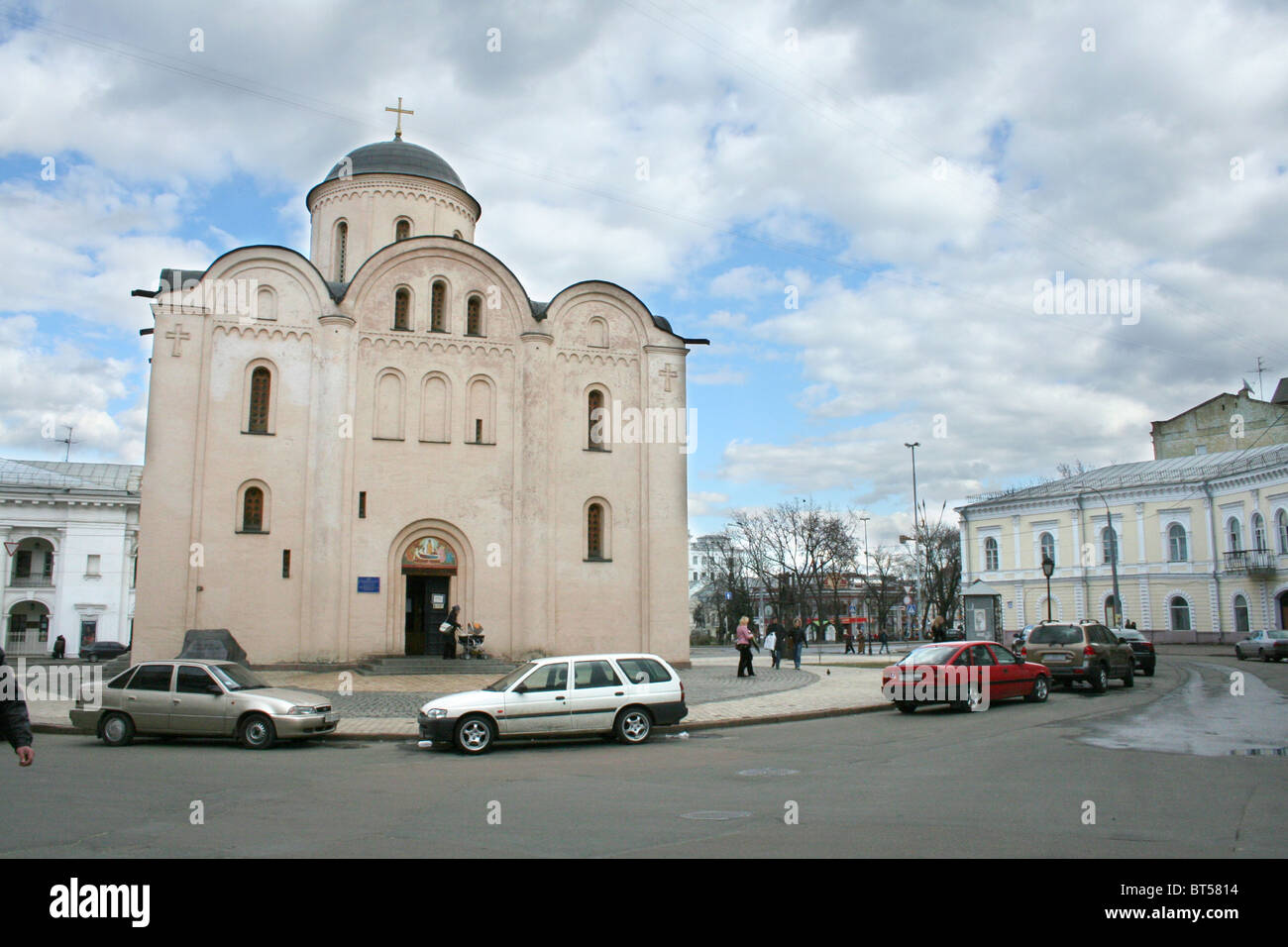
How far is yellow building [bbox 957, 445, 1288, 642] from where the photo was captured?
48.4 meters

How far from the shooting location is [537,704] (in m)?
14.3

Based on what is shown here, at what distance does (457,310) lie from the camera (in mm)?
30578

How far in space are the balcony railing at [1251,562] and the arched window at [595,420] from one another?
1431 inches

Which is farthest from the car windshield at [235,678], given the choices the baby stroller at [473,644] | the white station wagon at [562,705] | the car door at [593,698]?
the baby stroller at [473,644]

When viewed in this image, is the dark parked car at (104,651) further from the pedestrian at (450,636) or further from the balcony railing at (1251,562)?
the balcony railing at (1251,562)

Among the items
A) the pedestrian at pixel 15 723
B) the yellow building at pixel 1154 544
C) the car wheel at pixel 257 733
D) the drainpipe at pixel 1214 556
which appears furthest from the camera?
the drainpipe at pixel 1214 556

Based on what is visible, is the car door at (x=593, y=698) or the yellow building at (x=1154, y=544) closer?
the car door at (x=593, y=698)

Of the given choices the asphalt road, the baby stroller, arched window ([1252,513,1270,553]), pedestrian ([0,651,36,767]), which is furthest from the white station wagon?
arched window ([1252,513,1270,553])

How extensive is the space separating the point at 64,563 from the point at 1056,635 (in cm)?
5118

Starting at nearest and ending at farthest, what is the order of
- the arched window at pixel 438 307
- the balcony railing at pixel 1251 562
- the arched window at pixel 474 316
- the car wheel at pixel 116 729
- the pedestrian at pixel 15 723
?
the pedestrian at pixel 15 723
the car wheel at pixel 116 729
the arched window at pixel 438 307
the arched window at pixel 474 316
the balcony railing at pixel 1251 562

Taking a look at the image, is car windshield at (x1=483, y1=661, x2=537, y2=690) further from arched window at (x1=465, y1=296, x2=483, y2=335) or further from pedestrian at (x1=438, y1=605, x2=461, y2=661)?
arched window at (x1=465, y1=296, x2=483, y2=335)

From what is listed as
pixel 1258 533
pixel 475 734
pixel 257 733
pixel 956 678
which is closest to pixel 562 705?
pixel 475 734

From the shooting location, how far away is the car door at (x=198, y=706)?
14891mm
